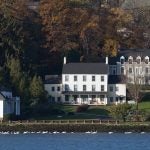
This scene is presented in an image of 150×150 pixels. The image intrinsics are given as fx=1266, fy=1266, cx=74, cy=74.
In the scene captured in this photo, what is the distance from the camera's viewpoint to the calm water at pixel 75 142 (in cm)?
9331

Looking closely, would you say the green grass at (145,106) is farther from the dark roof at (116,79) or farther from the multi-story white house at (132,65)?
the multi-story white house at (132,65)

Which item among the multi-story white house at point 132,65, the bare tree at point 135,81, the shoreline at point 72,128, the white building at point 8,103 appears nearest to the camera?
the shoreline at point 72,128

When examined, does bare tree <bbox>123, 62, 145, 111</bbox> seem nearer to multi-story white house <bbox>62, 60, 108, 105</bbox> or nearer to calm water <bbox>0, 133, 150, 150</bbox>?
multi-story white house <bbox>62, 60, 108, 105</bbox>

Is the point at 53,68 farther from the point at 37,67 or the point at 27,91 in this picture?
the point at 27,91

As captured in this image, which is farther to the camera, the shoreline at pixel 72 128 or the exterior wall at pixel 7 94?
the exterior wall at pixel 7 94

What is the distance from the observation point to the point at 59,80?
136500 millimetres

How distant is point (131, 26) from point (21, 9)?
15472 millimetres

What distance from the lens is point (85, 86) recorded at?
136m

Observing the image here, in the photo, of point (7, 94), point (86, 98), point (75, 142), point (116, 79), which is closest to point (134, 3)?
point (116, 79)

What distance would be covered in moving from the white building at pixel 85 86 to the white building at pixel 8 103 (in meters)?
12.6

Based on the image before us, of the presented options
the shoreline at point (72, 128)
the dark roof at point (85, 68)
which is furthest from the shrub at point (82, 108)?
the shoreline at point (72, 128)

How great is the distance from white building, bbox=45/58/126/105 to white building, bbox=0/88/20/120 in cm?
1259

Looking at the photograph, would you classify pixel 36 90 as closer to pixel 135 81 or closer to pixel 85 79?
pixel 85 79

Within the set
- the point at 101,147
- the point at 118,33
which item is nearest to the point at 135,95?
the point at 118,33
